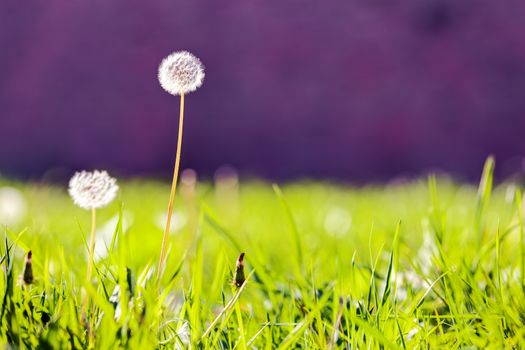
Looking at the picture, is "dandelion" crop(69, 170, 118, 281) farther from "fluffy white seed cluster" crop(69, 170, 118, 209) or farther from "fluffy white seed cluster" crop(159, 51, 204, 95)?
"fluffy white seed cluster" crop(159, 51, 204, 95)

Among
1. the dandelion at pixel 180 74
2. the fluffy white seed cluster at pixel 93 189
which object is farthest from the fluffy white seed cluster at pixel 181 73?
the fluffy white seed cluster at pixel 93 189

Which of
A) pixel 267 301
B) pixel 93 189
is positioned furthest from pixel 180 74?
pixel 267 301

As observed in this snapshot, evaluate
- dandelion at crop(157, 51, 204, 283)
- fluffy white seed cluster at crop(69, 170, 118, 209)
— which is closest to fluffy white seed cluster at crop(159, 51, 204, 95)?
dandelion at crop(157, 51, 204, 283)

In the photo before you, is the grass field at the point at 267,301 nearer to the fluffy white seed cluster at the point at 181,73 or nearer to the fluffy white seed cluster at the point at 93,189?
the fluffy white seed cluster at the point at 93,189

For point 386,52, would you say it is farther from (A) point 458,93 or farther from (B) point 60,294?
(B) point 60,294

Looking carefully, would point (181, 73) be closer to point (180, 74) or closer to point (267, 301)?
point (180, 74)
